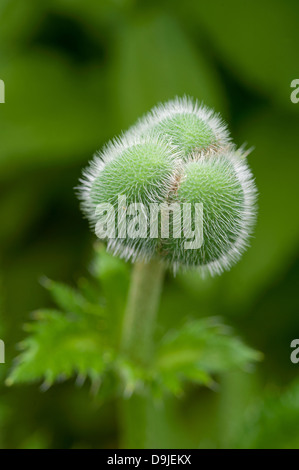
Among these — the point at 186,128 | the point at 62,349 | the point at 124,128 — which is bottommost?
the point at 62,349

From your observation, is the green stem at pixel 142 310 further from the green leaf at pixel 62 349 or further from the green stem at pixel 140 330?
the green leaf at pixel 62 349

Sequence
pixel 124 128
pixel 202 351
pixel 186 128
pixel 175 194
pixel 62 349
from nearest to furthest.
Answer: pixel 175 194 < pixel 186 128 < pixel 62 349 < pixel 202 351 < pixel 124 128

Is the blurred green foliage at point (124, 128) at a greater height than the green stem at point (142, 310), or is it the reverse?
the blurred green foliage at point (124, 128)

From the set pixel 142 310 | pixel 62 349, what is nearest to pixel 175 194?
pixel 142 310

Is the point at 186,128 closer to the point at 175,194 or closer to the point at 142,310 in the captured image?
the point at 175,194

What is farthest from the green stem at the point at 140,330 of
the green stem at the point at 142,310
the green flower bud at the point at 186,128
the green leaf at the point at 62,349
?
the green flower bud at the point at 186,128

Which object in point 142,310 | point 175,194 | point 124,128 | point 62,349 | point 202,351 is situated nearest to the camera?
point 175,194

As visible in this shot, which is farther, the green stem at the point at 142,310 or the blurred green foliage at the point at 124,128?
the blurred green foliage at the point at 124,128

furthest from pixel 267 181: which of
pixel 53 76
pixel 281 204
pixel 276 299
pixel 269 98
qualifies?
pixel 53 76
